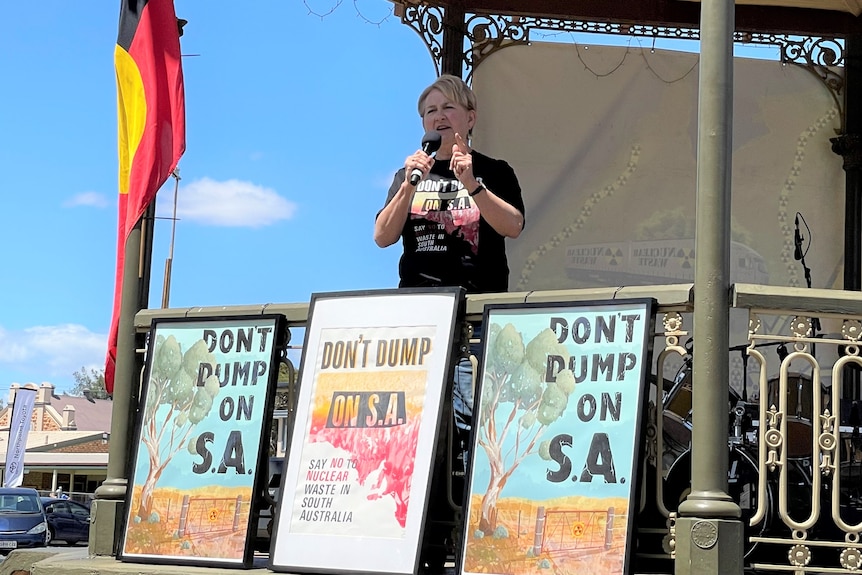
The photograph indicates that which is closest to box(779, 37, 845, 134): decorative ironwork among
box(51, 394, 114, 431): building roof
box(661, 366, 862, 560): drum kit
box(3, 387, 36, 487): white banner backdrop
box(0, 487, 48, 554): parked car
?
box(661, 366, 862, 560): drum kit

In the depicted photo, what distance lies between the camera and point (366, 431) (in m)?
4.91

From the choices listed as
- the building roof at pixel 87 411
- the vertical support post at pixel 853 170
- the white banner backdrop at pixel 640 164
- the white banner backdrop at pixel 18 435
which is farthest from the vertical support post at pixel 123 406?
the building roof at pixel 87 411

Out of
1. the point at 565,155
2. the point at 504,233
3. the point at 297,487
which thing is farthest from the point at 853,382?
the point at 297,487

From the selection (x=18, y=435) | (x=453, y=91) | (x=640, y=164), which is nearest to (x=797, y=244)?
(x=640, y=164)

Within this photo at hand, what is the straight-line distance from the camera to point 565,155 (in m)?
8.58

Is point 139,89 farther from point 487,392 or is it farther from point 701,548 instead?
point 701,548

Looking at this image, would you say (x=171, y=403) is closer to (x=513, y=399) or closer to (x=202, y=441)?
(x=202, y=441)

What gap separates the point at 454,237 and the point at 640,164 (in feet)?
11.7

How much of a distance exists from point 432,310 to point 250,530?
1.15 m

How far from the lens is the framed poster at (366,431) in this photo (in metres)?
4.74

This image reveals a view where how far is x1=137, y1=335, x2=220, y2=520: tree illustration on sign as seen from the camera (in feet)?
17.4

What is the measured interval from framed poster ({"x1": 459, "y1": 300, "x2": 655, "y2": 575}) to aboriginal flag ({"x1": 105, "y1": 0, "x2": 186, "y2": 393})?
218 cm

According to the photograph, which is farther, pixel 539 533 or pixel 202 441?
pixel 202 441

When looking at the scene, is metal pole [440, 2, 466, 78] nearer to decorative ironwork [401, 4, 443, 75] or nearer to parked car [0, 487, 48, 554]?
decorative ironwork [401, 4, 443, 75]
